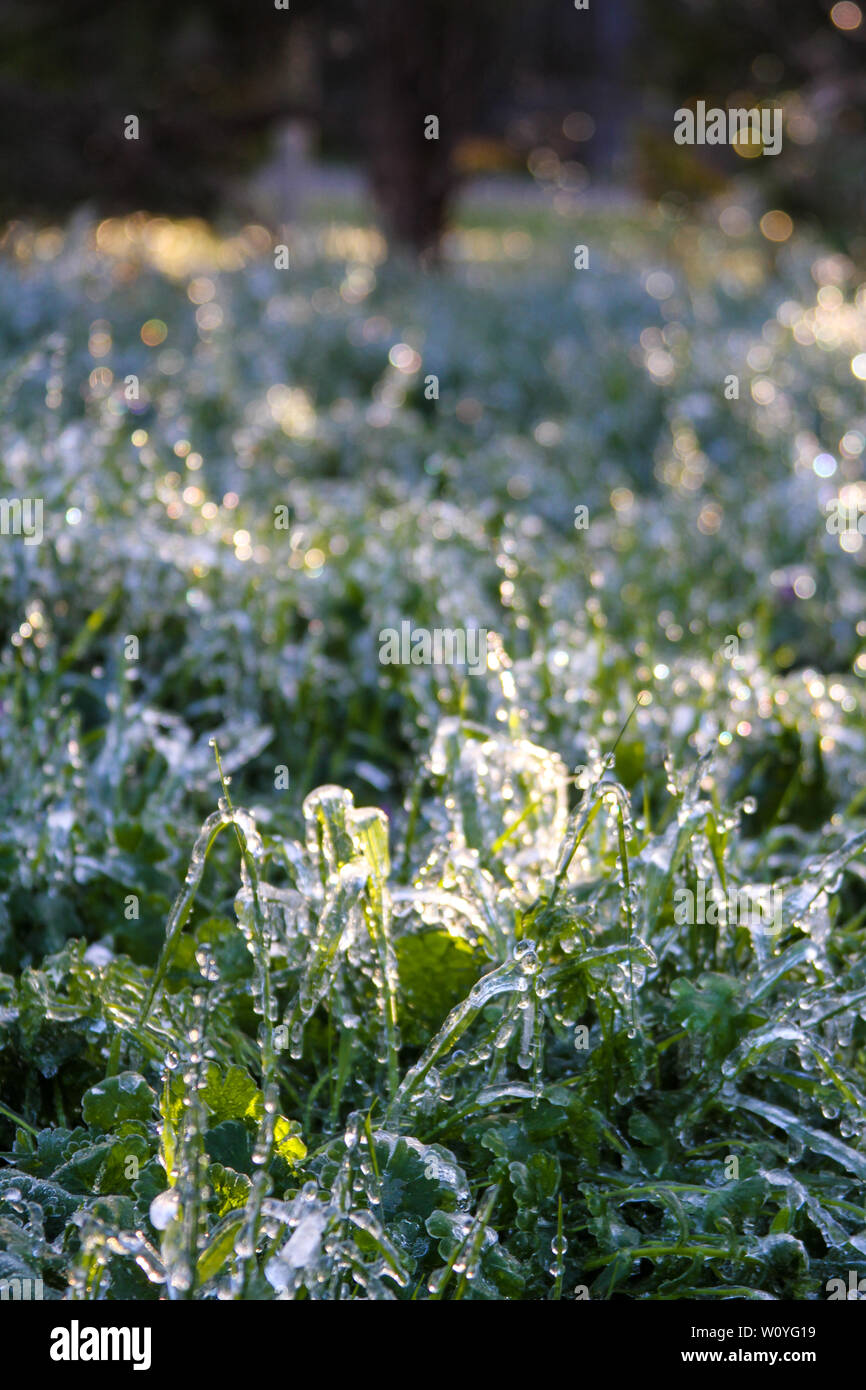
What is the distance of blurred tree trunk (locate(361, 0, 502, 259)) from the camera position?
845 cm

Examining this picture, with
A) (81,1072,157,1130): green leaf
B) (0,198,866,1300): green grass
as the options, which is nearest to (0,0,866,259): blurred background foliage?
(0,198,866,1300): green grass

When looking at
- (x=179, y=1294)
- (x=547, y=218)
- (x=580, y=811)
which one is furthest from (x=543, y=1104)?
(x=547, y=218)

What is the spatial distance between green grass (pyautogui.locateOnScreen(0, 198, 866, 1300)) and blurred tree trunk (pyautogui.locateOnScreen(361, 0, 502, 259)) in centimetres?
538

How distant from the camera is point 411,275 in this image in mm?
8188

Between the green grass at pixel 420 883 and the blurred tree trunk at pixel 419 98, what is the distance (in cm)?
538

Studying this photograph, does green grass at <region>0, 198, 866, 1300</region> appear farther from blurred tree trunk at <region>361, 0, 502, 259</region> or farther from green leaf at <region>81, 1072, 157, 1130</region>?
blurred tree trunk at <region>361, 0, 502, 259</region>

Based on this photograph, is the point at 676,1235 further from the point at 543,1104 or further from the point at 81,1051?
the point at 81,1051

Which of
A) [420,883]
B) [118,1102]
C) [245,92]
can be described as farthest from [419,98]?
[118,1102]

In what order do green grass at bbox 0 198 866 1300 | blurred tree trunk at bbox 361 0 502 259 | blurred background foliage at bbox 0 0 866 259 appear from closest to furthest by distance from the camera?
green grass at bbox 0 198 866 1300 < blurred tree trunk at bbox 361 0 502 259 < blurred background foliage at bbox 0 0 866 259

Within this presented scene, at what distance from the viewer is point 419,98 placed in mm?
8742

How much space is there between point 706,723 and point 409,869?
0.67m

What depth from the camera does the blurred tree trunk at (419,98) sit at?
845 cm

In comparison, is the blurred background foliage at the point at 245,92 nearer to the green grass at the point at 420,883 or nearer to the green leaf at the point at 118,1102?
the green grass at the point at 420,883

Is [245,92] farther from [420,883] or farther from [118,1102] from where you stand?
[118,1102]
